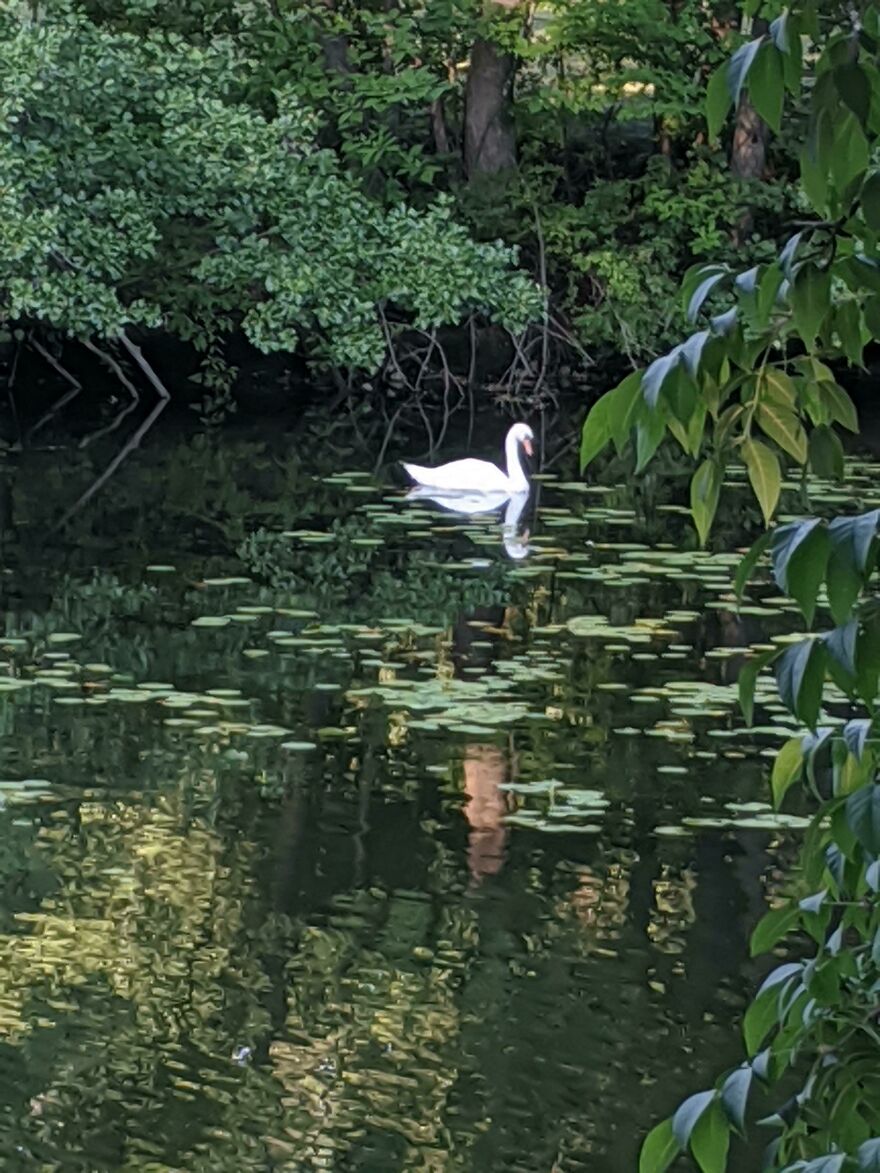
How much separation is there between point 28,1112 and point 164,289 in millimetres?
16614

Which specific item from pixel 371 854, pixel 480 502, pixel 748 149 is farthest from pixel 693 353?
pixel 748 149

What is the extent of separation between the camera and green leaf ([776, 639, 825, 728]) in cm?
190

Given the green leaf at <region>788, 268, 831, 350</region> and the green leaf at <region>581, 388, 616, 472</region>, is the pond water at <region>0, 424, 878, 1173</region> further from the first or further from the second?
the green leaf at <region>788, 268, 831, 350</region>

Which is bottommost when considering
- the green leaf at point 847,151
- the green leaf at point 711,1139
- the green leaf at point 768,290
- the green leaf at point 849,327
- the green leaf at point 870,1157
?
the green leaf at point 711,1139

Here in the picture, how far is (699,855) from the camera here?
7340mm

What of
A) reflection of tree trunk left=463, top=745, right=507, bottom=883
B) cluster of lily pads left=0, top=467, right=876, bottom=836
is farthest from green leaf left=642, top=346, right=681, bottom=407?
cluster of lily pads left=0, top=467, right=876, bottom=836

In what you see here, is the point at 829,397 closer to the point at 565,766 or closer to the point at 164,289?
the point at 565,766

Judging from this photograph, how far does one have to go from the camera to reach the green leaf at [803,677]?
1.90 m

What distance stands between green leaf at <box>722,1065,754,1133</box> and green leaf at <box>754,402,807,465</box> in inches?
20.9

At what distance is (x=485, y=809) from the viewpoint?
25.5 ft

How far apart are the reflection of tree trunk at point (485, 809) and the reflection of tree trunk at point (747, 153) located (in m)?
16.3

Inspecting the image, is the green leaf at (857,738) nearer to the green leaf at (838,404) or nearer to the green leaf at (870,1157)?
the green leaf at (838,404)

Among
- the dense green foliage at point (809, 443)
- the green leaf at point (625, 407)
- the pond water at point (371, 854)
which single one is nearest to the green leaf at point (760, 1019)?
the dense green foliage at point (809, 443)

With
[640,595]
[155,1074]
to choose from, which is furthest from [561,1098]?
[640,595]
